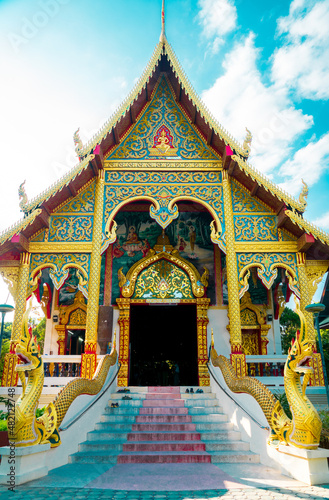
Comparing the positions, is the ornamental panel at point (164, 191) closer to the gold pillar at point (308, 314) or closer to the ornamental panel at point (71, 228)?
the ornamental panel at point (71, 228)

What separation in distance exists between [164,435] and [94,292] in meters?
3.44

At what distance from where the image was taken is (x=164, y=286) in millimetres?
10047

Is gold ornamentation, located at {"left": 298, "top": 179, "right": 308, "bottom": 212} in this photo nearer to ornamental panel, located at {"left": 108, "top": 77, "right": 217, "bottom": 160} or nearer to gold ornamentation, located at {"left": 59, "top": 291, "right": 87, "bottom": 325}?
ornamental panel, located at {"left": 108, "top": 77, "right": 217, "bottom": 160}

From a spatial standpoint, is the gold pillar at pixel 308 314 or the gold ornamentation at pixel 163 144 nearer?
the gold pillar at pixel 308 314

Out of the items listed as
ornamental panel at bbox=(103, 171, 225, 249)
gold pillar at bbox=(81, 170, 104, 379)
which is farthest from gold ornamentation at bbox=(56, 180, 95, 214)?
ornamental panel at bbox=(103, 171, 225, 249)

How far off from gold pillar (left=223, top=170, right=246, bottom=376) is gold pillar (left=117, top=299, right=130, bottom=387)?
2.90m

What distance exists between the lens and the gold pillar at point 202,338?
9.33 m

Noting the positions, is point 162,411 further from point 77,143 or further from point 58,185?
point 77,143

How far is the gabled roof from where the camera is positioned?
8242mm

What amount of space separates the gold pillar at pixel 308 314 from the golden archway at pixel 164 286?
267 centimetres

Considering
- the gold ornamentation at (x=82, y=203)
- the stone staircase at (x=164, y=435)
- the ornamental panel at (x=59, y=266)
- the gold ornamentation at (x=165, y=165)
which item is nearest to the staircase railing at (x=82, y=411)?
the stone staircase at (x=164, y=435)

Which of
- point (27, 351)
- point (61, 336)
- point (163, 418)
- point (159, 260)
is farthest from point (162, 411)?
point (61, 336)

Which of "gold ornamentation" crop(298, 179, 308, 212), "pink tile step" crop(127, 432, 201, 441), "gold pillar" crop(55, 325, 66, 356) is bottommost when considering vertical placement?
"pink tile step" crop(127, 432, 201, 441)

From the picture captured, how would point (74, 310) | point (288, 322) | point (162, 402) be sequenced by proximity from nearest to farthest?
1. point (162, 402)
2. point (74, 310)
3. point (288, 322)
